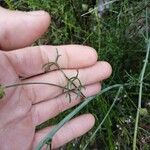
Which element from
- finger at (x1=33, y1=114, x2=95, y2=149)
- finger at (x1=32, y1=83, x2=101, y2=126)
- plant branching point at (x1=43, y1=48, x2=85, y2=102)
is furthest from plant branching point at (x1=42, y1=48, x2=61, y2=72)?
finger at (x1=33, y1=114, x2=95, y2=149)

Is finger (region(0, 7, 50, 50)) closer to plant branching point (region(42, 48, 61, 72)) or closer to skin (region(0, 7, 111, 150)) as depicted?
skin (region(0, 7, 111, 150))

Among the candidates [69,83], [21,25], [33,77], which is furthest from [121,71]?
[21,25]

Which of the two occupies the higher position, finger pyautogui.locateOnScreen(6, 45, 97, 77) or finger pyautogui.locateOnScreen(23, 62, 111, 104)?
finger pyautogui.locateOnScreen(6, 45, 97, 77)

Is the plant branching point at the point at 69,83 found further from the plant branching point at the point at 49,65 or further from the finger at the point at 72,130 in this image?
the finger at the point at 72,130

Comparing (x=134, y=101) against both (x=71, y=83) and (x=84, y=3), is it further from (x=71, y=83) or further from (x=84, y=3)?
(x=84, y=3)

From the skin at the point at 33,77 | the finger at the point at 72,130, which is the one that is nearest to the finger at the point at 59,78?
the skin at the point at 33,77

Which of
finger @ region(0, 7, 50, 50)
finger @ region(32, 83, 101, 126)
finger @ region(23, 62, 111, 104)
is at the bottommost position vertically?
finger @ region(32, 83, 101, 126)

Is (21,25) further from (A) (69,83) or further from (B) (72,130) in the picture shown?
(B) (72,130)

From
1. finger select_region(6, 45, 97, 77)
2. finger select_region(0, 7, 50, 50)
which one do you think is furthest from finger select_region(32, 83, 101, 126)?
finger select_region(0, 7, 50, 50)

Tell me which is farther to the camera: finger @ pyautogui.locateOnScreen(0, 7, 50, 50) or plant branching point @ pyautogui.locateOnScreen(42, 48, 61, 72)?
plant branching point @ pyautogui.locateOnScreen(42, 48, 61, 72)
